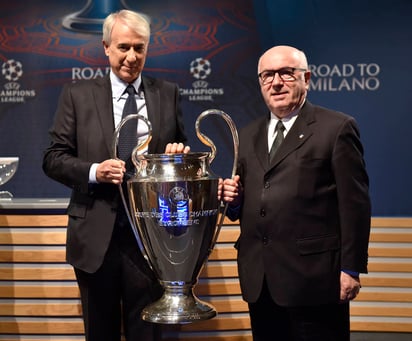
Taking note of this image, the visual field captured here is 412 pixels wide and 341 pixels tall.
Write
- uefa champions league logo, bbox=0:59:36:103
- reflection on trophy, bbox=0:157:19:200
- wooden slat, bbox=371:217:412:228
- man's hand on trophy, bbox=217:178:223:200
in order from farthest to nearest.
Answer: uefa champions league logo, bbox=0:59:36:103
wooden slat, bbox=371:217:412:228
reflection on trophy, bbox=0:157:19:200
man's hand on trophy, bbox=217:178:223:200

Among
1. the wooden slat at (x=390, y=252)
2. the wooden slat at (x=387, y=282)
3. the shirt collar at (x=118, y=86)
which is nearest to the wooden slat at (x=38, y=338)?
the shirt collar at (x=118, y=86)

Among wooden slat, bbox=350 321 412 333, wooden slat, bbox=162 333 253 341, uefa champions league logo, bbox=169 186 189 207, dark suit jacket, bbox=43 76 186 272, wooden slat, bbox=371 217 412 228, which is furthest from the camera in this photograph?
wooden slat, bbox=371 217 412 228

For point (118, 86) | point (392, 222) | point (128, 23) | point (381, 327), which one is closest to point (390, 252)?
point (392, 222)

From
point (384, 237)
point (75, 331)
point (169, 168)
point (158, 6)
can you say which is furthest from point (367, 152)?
point (169, 168)

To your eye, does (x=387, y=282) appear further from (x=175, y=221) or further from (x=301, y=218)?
(x=175, y=221)

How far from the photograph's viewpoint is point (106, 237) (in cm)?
245

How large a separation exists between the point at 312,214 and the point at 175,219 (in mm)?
453

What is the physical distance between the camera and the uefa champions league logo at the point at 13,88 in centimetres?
525

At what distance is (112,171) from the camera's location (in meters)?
2.29

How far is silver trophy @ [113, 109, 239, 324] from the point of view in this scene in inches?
86.4

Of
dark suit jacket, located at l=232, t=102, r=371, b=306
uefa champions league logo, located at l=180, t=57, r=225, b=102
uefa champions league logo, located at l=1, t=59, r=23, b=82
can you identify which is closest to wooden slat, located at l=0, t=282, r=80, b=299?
dark suit jacket, located at l=232, t=102, r=371, b=306

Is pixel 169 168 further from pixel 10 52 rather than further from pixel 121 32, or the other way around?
pixel 10 52

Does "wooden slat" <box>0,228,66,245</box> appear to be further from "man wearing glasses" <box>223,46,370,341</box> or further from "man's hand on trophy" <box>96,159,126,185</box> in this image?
"man wearing glasses" <box>223,46,370,341</box>

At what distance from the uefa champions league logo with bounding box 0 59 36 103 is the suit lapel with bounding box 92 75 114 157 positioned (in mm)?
2815
